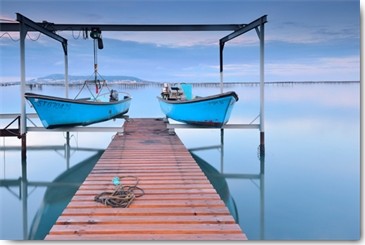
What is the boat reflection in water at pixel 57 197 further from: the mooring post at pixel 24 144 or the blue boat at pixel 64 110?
the blue boat at pixel 64 110

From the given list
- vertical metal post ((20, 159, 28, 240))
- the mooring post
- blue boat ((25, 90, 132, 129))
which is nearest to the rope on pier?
vertical metal post ((20, 159, 28, 240))

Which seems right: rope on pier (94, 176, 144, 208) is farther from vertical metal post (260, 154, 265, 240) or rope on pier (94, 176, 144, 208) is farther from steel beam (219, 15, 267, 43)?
steel beam (219, 15, 267, 43)

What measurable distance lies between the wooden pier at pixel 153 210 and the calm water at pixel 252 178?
0.98m

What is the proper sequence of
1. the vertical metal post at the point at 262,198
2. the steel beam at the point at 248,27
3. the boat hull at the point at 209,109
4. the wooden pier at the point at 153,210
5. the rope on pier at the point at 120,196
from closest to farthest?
the wooden pier at the point at 153,210, the rope on pier at the point at 120,196, the vertical metal post at the point at 262,198, the steel beam at the point at 248,27, the boat hull at the point at 209,109

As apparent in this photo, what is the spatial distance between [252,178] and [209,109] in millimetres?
1658

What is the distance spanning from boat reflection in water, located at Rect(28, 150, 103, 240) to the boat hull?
2.42m

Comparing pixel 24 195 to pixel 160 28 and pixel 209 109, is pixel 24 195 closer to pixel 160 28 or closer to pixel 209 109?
pixel 209 109

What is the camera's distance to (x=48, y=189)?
7.01 metres

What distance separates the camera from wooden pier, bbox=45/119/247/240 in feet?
9.85

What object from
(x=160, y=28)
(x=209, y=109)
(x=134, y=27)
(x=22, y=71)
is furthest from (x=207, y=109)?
(x=22, y=71)

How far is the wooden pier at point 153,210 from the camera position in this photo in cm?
300

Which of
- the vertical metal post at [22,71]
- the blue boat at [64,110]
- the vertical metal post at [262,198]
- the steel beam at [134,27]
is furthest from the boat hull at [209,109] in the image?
the vertical metal post at [22,71]

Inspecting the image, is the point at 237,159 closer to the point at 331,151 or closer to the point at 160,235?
the point at 331,151

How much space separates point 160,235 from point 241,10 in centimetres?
429
